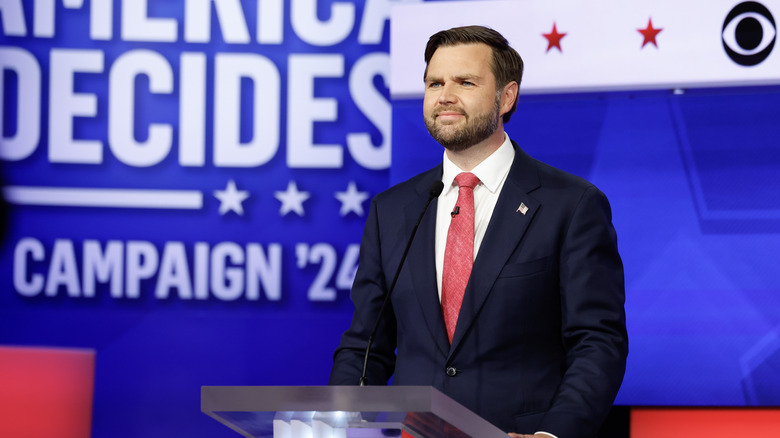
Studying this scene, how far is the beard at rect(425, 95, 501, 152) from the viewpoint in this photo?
84.6 inches

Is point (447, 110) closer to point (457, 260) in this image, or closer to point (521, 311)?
point (457, 260)

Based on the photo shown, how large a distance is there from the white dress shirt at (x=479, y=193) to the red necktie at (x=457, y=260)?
27mm

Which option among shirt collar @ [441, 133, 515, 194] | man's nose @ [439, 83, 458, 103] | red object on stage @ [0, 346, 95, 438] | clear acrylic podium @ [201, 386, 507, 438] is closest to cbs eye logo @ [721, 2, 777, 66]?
shirt collar @ [441, 133, 515, 194]

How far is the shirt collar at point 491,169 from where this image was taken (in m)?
2.19

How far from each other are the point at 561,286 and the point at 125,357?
2379 mm

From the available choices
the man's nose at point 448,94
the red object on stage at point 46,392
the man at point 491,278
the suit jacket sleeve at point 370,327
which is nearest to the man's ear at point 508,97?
the man at point 491,278

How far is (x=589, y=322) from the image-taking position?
76.0 inches

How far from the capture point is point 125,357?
3.85 meters

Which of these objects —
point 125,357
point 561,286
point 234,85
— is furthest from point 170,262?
point 561,286

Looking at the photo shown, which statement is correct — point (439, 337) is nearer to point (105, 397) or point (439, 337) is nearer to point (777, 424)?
point (777, 424)

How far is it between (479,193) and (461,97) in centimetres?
23

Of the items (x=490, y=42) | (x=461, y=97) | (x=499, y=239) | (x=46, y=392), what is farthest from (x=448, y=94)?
(x=46, y=392)

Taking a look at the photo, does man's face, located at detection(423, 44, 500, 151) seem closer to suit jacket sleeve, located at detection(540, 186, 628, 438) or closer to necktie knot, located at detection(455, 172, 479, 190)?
necktie knot, located at detection(455, 172, 479, 190)

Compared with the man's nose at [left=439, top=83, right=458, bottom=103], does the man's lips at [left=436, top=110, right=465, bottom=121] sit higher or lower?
lower
